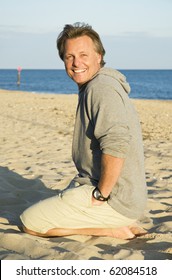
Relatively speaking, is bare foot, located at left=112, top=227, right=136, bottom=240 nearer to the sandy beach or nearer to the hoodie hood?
the sandy beach

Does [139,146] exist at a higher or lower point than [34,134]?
higher

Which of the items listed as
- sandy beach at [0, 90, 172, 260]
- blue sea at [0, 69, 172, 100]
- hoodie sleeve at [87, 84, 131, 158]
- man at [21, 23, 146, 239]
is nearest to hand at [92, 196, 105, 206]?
man at [21, 23, 146, 239]

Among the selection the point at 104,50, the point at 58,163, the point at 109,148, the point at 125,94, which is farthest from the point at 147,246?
the point at 58,163

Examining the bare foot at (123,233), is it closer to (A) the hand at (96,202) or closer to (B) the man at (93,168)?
(B) the man at (93,168)

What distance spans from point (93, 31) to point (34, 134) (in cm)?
577

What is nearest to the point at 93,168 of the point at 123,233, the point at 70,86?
the point at 123,233

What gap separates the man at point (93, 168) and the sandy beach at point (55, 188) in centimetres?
12

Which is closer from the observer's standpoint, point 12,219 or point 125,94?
point 125,94

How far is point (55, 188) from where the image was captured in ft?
16.2
